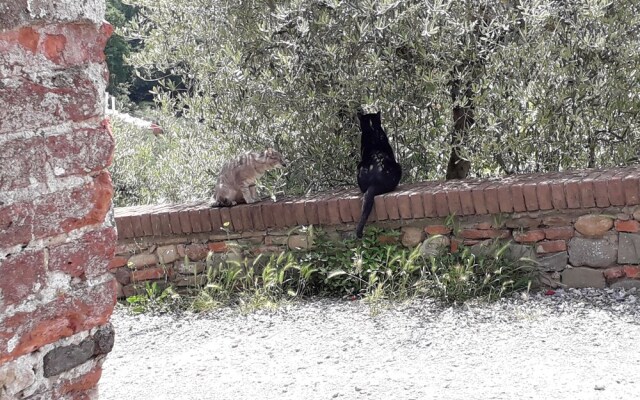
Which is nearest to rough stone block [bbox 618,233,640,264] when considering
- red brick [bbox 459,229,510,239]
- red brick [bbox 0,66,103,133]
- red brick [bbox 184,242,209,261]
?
red brick [bbox 459,229,510,239]

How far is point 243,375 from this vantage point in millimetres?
3807

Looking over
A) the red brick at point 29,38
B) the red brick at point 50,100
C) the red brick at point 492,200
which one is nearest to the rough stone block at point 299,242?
the red brick at point 492,200

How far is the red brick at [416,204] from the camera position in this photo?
5.09 meters

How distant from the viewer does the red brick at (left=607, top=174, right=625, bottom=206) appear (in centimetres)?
464

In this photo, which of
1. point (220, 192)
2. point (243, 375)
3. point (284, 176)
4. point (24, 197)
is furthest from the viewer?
point (284, 176)

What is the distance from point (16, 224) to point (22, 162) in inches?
6.1

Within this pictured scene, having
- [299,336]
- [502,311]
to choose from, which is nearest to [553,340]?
[502,311]

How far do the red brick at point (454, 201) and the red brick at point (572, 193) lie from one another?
2.30 ft

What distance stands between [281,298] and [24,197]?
3.42m

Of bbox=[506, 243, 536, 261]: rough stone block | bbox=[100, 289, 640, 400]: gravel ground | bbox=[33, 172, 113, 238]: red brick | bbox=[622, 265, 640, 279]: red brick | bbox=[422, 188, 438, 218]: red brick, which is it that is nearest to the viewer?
bbox=[33, 172, 113, 238]: red brick

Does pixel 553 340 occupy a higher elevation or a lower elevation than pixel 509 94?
lower

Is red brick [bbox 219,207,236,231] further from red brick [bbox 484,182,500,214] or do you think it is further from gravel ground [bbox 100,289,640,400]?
red brick [bbox 484,182,500,214]

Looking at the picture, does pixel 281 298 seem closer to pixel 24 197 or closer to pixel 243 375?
pixel 243 375

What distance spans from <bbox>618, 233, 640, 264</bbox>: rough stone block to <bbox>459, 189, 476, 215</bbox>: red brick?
38.1 inches
